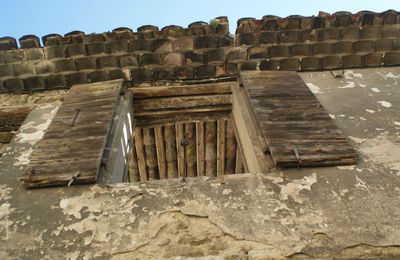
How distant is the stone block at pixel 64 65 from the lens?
4070 millimetres

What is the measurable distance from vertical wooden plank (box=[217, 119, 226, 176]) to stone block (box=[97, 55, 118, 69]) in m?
1.44

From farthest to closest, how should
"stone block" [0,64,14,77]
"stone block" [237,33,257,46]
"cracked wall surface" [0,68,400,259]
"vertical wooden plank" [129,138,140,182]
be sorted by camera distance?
1. "vertical wooden plank" [129,138,140,182]
2. "stone block" [237,33,257,46]
3. "stone block" [0,64,14,77]
4. "cracked wall surface" [0,68,400,259]

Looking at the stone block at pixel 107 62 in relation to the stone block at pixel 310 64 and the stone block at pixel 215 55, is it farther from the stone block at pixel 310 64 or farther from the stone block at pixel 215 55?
the stone block at pixel 310 64

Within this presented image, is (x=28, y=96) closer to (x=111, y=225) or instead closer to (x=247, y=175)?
(x=111, y=225)

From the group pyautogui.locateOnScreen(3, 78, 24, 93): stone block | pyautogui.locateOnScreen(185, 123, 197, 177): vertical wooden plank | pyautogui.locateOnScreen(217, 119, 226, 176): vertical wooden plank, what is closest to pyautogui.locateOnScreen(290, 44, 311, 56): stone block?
pyautogui.locateOnScreen(217, 119, 226, 176): vertical wooden plank

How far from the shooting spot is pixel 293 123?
3135mm

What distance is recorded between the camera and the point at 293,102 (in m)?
3.46

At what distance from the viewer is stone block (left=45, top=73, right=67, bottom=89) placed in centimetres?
409

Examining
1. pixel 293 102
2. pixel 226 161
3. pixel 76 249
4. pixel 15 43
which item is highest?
pixel 15 43

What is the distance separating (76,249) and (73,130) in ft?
4.38

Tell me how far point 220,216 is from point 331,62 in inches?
109

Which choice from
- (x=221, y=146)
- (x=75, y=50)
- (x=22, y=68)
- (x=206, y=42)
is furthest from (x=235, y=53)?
(x=22, y=68)

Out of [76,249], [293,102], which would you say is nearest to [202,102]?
[293,102]

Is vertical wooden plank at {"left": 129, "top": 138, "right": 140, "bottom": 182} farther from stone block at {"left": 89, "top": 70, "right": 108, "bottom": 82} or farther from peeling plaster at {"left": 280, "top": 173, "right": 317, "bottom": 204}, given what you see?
peeling plaster at {"left": 280, "top": 173, "right": 317, "bottom": 204}
